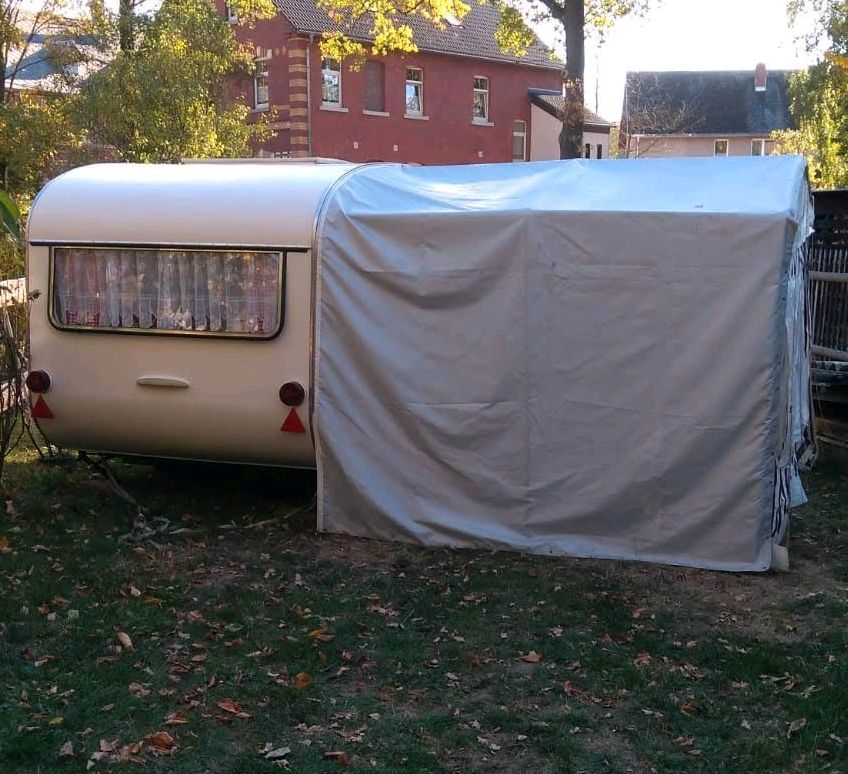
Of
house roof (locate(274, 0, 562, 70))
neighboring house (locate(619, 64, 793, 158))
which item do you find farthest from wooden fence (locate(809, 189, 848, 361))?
neighboring house (locate(619, 64, 793, 158))

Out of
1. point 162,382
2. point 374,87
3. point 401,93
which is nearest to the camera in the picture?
point 162,382

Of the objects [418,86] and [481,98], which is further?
[481,98]

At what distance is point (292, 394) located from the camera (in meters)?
6.94

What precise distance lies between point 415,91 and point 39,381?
32.8 m

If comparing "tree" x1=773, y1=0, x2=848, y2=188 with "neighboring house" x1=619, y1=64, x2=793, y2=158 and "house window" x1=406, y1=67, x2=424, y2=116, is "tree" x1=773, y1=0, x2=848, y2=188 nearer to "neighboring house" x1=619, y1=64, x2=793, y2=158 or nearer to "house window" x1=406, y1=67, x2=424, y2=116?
"house window" x1=406, y1=67, x2=424, y2=116

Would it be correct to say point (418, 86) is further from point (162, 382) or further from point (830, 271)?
point (162, 382)

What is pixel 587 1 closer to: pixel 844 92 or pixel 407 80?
pixel 844 92

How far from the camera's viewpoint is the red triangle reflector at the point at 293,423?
6.96m

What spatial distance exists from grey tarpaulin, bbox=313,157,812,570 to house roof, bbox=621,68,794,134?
5292 centimetres

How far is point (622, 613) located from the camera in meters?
5.79

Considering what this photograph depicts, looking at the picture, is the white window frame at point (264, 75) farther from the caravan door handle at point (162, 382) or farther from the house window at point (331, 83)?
the caravan door handle at point (162, 382)

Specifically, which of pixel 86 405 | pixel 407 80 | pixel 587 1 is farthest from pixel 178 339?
pixel 407 80

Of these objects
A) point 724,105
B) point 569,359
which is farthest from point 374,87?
point 569,359

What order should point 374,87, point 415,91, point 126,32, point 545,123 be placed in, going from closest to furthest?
point 126,32
point 374,87
point 415,91
point 545,123
